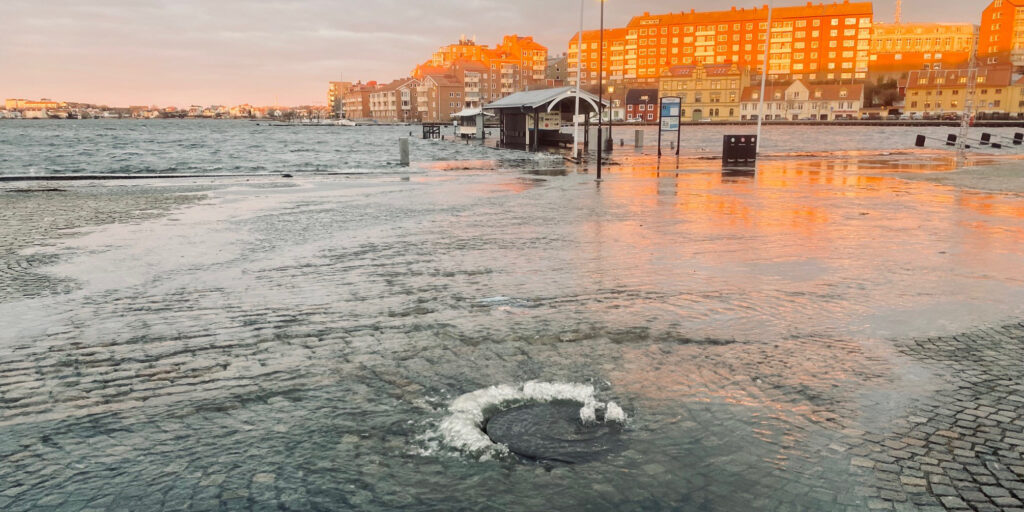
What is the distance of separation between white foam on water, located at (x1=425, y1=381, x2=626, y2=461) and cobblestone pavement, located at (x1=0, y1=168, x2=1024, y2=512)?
0.13m

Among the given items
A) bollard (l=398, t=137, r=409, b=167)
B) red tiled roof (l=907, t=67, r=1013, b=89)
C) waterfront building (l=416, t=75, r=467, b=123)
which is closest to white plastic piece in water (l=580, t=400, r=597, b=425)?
bollard (l=398, t=137, r=409, b=167)

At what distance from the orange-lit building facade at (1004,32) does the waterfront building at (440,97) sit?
151421 mm

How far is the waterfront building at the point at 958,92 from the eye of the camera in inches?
5389

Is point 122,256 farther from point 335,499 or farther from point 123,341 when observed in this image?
point 335,499

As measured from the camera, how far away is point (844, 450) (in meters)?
3.86

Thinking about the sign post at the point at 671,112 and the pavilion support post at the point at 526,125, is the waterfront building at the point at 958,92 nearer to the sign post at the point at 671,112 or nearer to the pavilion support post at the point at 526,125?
the pavilion support post at the point at 526,125

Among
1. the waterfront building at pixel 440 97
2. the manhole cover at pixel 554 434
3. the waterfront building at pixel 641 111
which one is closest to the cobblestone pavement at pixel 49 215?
the manhole cover at pixel 554 434

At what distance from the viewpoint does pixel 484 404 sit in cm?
447

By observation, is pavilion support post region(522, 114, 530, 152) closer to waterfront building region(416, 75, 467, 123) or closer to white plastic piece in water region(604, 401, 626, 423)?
white plastic piece in water region(604, 401, 626, 423)

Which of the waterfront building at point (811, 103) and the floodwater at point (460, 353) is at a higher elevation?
the waterfront building at point (811, 103)

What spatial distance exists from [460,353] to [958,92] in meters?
179

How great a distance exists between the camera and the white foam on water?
3.93 m

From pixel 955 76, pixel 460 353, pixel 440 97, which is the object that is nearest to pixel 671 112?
pixel 460 353

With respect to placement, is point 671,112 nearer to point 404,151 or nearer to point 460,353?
point 404,151
